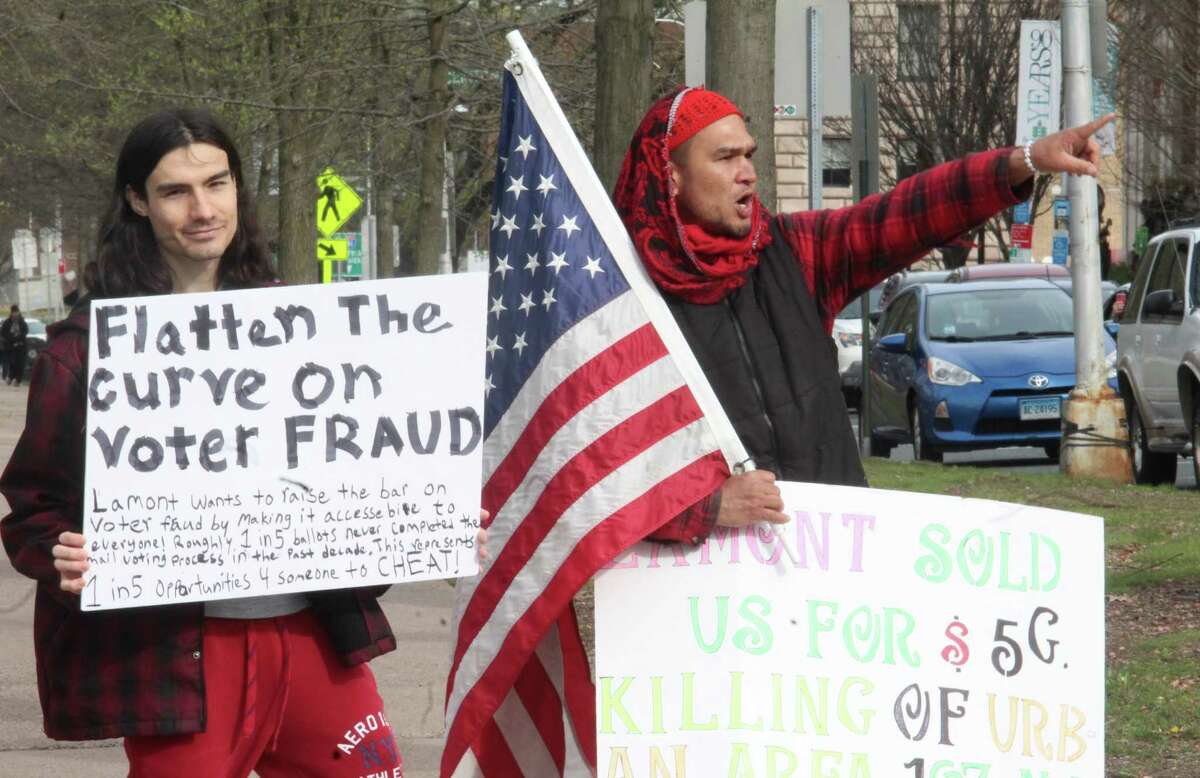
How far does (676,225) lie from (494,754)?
1.24m

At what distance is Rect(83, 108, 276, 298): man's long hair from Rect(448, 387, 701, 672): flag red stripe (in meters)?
0.75

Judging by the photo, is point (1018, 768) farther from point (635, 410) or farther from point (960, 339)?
point (960, 339)

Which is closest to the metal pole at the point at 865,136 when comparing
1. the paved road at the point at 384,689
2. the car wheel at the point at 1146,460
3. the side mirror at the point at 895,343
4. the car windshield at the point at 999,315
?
the side mirror at the point at 895,343

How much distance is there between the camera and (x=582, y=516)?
12.8 feet

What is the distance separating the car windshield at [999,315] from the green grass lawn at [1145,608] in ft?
11.3

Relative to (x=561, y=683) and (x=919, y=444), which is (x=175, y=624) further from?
(x=919, y=444)

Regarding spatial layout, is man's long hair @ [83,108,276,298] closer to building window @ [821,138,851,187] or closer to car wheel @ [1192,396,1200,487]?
car wheel @ [1192,396,1200,487]

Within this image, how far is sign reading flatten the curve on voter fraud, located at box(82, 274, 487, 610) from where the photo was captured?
338 cm

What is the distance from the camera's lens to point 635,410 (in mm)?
3922

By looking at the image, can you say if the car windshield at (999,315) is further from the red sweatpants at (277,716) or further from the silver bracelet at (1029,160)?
the red sweatpants at (277,716)

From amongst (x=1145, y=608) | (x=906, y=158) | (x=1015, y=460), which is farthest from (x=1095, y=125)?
(x=906, y=158)

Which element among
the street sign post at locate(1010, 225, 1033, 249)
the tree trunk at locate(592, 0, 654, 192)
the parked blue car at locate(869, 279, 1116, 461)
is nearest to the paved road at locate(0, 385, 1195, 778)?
the tree trunk at locate(592, 0, 654, 192)

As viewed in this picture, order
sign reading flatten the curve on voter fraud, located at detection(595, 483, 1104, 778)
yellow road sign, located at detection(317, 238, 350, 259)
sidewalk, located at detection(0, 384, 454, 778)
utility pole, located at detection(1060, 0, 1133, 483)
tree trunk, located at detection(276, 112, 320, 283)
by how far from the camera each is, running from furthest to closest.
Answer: yellow road sign, located at detection(317, 238, 350, 259) → tree trunk, located at detection(276, 112, 320, 283) → utility pole, located at detection(1060, 0, 1133, 483) → sidewalk, located at detection(0, 384, 454, 778) → sign reading flatten the curve on voter fraud, located at detection(595, 483, 1104, 778)

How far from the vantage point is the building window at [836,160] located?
136ft
